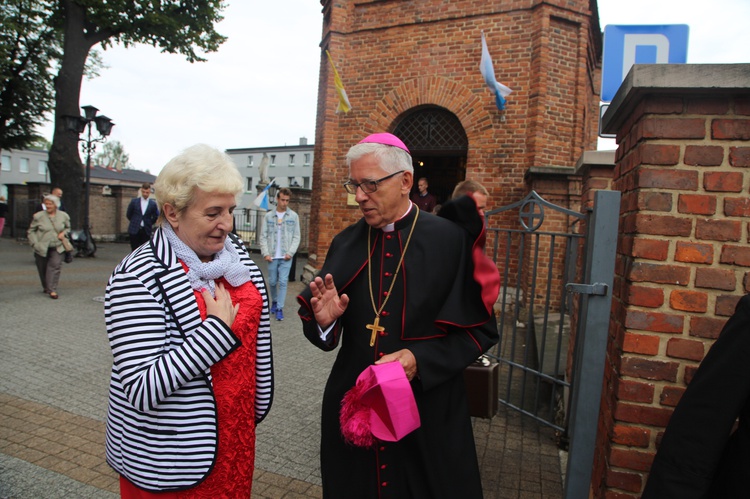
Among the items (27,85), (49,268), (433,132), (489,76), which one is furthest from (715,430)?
(27,85)

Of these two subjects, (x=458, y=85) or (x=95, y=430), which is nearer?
(x=95, y=430)

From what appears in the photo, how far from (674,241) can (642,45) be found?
2303 mm

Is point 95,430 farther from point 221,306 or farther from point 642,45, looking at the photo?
point 642,45

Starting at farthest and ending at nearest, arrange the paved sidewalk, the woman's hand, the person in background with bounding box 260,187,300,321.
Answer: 1. the person in background with bounding box 260,187,300,321
2. the paved sidewalk
3. the woman's hand

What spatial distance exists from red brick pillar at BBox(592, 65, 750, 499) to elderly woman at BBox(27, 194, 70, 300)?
927cm

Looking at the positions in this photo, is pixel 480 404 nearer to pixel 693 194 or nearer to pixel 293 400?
pixel 693 194

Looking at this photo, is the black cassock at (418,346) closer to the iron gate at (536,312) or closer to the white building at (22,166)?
the iron gate at (536,312)

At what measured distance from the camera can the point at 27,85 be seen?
21641 mm

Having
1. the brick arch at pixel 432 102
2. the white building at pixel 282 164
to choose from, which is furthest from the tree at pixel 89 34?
the white building at pixel 282 164

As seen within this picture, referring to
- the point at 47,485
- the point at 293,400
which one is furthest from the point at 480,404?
the point at 47,485

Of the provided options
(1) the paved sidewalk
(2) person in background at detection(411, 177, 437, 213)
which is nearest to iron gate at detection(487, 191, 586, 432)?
(1) the paved sidewalk

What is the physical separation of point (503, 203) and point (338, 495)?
26.4ft

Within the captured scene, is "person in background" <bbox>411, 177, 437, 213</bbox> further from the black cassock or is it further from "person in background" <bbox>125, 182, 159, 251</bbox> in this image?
the black cassock

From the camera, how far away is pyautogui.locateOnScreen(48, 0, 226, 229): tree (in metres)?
17.3
